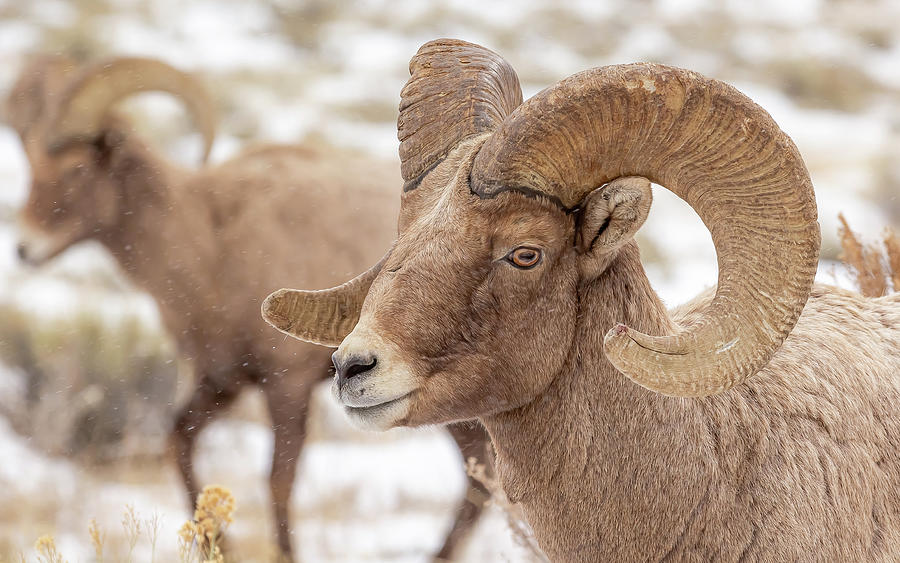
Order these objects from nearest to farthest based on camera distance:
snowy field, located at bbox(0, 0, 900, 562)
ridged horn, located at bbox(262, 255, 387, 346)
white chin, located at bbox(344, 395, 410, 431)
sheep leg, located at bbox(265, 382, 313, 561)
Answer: white chin, located at bbox(344, 395, 410, 431)
ridged horn, located at bbox(262, 255, 387, 346)
sheep leg, located at bbox(265, 382, 313, 561)
snowy field, located at bbox(0, 0, 900, 562)

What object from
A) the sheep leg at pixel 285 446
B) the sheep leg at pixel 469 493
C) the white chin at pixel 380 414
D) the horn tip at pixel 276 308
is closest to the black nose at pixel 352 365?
the white chin at pixel 380 414

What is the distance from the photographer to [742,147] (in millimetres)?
2107

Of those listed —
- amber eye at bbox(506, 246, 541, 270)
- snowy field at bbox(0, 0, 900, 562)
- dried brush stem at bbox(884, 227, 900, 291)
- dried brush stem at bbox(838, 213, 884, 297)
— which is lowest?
snowy field at bbox(0, 0, 900, 562)

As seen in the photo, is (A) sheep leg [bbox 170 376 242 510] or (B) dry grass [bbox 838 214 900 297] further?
(A) sheep leg [bbox 170 376 242 510]

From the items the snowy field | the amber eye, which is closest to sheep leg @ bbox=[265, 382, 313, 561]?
the snowy field

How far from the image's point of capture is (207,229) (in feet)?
19.8

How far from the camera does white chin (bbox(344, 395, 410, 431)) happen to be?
222 cm

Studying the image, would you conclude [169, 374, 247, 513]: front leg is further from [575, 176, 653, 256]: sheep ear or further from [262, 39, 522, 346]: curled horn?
[575, 176, 653, 256]: sheep ear

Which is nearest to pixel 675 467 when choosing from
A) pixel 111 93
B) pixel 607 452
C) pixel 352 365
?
pixel 607 452

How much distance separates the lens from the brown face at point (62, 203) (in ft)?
19.4

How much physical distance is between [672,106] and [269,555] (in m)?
4.92

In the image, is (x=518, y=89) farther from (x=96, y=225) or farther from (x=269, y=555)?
(x=269, y=555)

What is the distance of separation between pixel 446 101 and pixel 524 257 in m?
0.64

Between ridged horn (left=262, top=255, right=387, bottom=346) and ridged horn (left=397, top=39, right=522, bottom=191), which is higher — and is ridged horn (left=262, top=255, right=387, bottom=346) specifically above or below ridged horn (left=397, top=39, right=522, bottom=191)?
below
